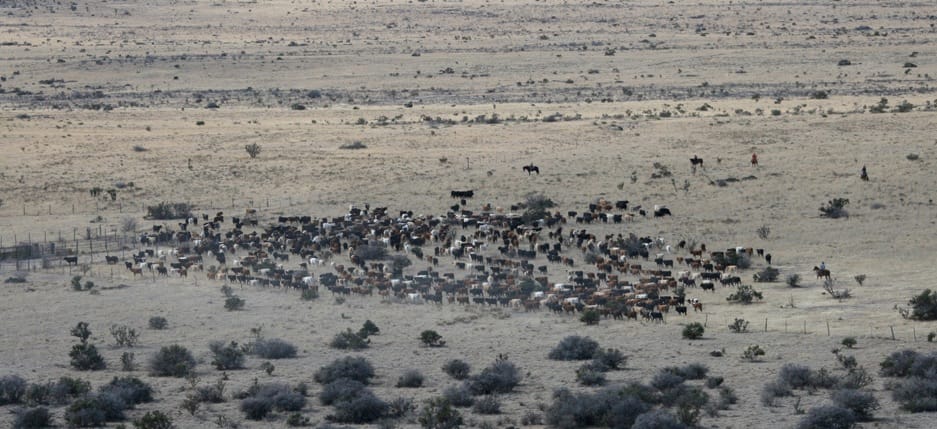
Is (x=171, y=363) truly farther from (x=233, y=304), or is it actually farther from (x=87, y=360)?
(x=233, y=304)

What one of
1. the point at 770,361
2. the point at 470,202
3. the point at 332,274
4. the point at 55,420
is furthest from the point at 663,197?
the point at 55,420

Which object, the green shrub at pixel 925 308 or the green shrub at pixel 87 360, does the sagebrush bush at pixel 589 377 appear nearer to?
the green shrub at pixel 925 308

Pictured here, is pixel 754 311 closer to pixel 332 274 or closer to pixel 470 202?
pixel 332 274

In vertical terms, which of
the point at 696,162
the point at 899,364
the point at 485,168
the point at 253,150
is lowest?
the point at 899,364

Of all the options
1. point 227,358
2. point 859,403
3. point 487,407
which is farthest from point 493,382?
point 859,403

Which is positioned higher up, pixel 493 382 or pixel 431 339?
pixel 431 339
